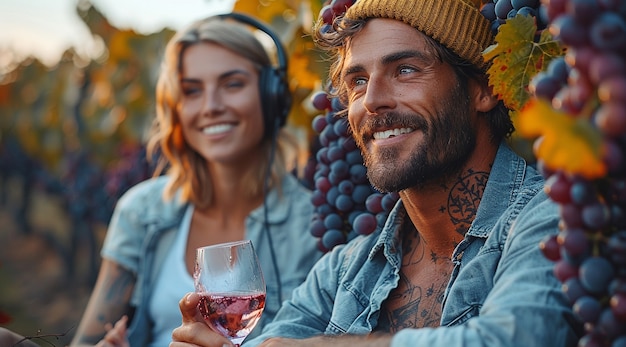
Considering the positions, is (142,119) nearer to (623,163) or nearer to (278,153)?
(278,153)

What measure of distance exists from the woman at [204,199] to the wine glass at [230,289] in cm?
140

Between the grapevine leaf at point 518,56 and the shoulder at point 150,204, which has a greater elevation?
the grapevine leaf at point 518,56

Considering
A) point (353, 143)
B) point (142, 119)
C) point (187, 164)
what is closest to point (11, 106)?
point (142, 119)

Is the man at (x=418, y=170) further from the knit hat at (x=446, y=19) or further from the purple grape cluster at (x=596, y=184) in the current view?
the purple grape cluster at (x=596, y=184)

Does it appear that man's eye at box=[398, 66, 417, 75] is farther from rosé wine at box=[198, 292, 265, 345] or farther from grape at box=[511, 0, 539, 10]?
rosé wine at box=[198, 292, 265, 345]

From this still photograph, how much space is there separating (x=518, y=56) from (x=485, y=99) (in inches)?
16.1

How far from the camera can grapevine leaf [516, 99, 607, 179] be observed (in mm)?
1343

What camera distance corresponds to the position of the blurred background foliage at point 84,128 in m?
4.35

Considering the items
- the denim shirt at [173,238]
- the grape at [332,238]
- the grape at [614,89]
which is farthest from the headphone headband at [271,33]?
the grape at [614,89]

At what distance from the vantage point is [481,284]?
2.07m

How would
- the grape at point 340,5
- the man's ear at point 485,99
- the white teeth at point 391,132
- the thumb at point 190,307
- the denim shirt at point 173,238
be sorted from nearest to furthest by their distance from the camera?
the thumb at point 190,307 < the white teeth at point 391,132 < the man's ear at point 485,99 < the grape at point 340,5 < the denim shirt at point 173,238

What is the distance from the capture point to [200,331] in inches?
88.9

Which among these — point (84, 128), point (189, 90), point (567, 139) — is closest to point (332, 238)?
point (189, 90)

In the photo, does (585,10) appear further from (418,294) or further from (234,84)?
(234,84)
